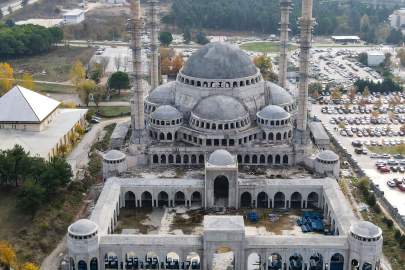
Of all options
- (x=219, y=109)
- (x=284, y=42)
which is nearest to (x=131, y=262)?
(x=219, y=109)

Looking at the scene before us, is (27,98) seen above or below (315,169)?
above

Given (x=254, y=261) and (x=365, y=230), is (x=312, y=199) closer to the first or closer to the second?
(x=254, y=261)

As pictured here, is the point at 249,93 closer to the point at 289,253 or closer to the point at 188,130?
the point at 188,130

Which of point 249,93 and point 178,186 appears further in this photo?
point 249,93

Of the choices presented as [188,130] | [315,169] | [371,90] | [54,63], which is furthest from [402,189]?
[54,63]

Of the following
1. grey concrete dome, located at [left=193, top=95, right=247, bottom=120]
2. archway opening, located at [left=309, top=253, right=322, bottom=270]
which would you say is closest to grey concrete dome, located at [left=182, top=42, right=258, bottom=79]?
grey concrete dome, located at [left=193, top=95, right=247, bottom=120]

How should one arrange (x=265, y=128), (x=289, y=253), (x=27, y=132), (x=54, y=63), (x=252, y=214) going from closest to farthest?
(x=289, y=253) → (x=252, y=214) → (x=265, y=128) → (x=27, y=132) → (x=54, y=63)

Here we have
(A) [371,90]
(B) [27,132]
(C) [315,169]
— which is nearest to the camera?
(C) [315,169]
